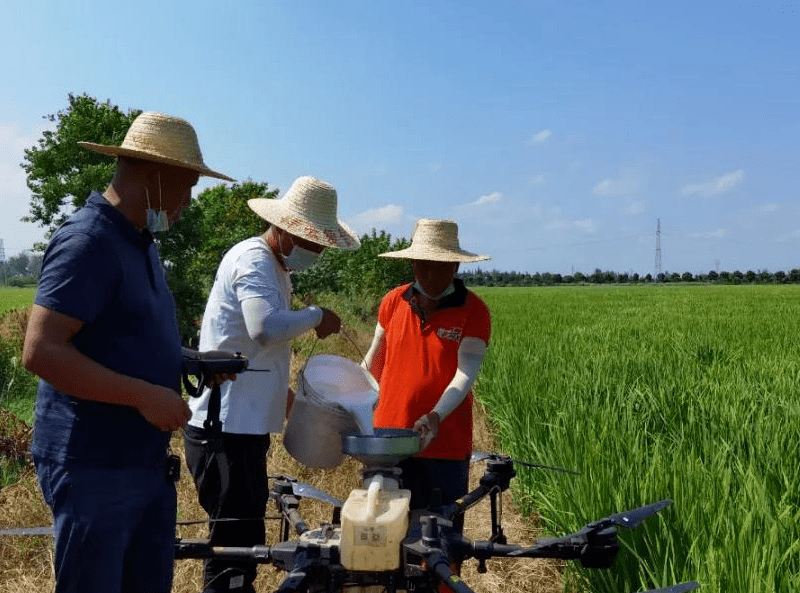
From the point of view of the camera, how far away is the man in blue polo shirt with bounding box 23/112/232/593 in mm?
1569

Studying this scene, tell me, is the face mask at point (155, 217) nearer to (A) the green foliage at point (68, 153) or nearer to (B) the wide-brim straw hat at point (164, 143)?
(B) the wide-brim straw hat at point (164, 143)

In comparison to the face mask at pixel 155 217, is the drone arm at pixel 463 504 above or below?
below

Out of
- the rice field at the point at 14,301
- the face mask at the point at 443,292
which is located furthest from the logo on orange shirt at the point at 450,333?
the rice field at the point at 14,301

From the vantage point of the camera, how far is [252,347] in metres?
2.37

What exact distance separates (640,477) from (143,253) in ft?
6.87

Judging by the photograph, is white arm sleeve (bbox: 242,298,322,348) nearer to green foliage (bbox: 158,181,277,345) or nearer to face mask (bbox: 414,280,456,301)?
face mask (bbox: 414,280,456,301)

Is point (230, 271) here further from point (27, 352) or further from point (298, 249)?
point (27, 352)

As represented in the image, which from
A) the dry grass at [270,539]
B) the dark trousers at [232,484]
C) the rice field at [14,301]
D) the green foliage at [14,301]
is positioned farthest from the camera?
the rice field at [14,301]

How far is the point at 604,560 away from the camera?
1603 millimetres

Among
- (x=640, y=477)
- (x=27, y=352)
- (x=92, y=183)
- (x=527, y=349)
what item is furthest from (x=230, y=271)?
(x=92, y=183)

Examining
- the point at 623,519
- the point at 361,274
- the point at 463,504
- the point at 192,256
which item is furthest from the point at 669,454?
the point at 361,274

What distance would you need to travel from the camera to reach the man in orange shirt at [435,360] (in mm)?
2566

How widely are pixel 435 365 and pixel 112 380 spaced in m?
1.26

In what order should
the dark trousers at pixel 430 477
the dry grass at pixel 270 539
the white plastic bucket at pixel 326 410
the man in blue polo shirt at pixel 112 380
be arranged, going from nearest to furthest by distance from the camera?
the man in blue polo shirt at pixel 112 380 < the white plastic bucket at pixel 326 410 < the dark trousers at pixel 430 477 < the dry grass at pixel 270 539
